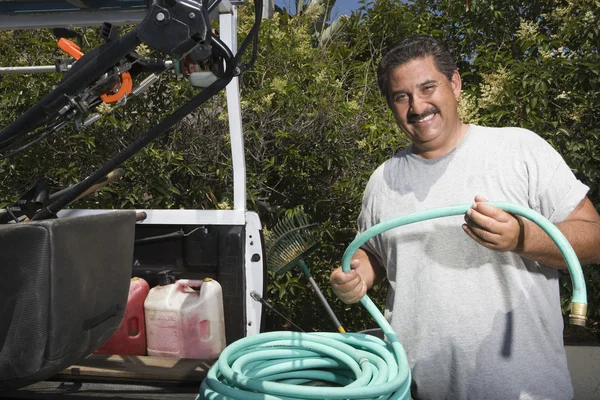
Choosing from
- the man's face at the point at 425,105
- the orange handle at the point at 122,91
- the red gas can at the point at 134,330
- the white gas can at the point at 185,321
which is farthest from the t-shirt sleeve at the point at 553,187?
the red gas can at the point at 134,330

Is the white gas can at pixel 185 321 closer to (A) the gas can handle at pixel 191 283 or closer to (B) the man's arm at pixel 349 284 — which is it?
(A) the gas can handle at pixel 191 283

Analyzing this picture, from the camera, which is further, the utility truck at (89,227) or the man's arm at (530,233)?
the man's arm at (530,233)

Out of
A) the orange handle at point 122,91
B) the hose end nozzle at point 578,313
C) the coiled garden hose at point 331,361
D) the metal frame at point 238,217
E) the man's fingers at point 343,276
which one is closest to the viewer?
the hose end nozzle at point 578,313

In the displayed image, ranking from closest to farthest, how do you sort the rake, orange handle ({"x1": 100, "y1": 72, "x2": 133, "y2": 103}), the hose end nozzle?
the hose end nozzle, orange handle ({"x1": 100, "y1": 72, "x2": 133, "y2": 103}), the rake

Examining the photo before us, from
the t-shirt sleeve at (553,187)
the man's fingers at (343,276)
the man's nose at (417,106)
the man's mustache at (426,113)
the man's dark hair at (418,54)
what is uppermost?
the man's dark hair at (418,54)

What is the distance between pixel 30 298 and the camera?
151 centimetres

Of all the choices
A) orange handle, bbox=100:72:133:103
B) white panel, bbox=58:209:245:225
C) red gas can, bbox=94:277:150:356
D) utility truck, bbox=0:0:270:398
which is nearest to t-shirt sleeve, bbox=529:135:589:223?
utility truck, bbox=0:0:270:398

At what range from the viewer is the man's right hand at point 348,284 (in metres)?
1.78

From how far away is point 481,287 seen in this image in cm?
183

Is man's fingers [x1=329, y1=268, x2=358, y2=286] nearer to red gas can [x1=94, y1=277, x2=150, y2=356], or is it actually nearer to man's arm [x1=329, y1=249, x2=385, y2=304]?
man's arm [x1=329, y1=249, x2=385, y2=304]

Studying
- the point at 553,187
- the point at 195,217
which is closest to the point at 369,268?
the point at 553,187

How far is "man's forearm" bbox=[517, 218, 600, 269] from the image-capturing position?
160 cm

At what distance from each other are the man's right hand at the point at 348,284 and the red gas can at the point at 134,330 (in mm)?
1256

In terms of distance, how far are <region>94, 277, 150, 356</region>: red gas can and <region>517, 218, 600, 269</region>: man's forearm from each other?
175 cm
